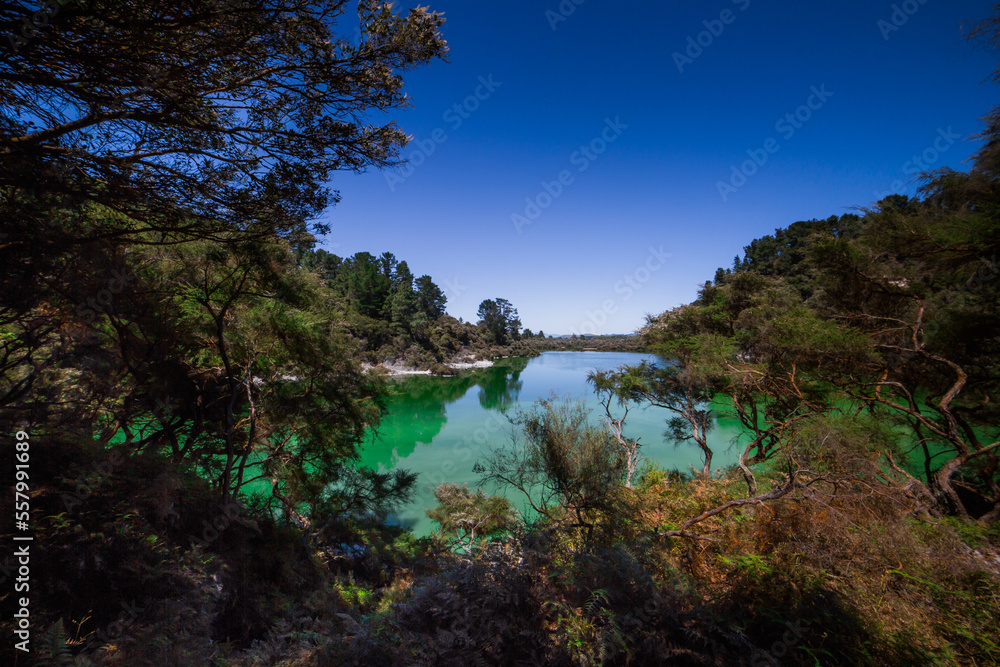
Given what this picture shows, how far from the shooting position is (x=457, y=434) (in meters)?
16.9

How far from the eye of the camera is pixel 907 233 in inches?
179

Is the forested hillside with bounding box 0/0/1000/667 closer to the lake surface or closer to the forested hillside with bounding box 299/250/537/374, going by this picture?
the lake surface

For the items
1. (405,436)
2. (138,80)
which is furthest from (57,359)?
(405,436)

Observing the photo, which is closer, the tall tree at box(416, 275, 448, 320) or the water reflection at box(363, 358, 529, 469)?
the water reflection at box(363, 358, 529, 469)

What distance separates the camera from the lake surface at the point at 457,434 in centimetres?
1137

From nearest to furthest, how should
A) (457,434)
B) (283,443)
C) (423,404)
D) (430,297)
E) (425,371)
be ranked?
(283,443)
(457,434)
(423,404)
(425,371)
(430,297)

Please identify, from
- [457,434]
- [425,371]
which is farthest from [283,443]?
[425,371]

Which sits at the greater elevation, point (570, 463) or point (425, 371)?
point (570, 463)

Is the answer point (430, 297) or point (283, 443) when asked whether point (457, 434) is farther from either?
point (430, 297)

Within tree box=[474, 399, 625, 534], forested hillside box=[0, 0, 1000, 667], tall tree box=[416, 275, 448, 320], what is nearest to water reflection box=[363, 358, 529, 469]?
tree box=[474, 399, 625, 534]

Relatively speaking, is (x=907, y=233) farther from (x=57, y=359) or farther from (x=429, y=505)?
(x=429, y=505)

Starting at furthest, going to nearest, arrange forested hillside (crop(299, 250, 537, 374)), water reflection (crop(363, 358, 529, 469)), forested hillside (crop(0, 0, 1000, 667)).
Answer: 1. forested hillside (crop(299, 250, 537, 374))
2. water reflection (crop(363, 358, 529, 469))
3. forested hillside (crop(0, 0, 1000, 667))

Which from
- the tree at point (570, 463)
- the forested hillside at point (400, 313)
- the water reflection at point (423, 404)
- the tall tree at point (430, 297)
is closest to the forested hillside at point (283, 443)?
the tree at point (570, 463)

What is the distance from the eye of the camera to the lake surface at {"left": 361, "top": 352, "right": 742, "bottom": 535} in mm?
11366
